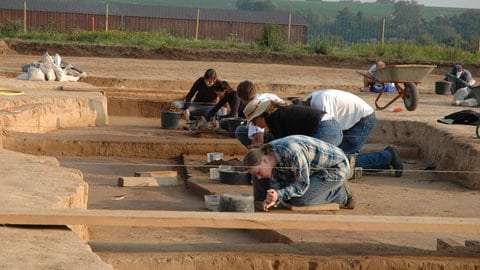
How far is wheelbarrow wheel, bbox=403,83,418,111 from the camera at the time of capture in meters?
18.7

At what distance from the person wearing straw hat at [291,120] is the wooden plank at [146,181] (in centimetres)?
225

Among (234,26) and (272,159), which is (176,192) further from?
(234,26)

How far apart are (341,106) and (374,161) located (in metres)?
1.54

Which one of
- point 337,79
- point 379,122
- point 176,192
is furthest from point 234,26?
point 176,192

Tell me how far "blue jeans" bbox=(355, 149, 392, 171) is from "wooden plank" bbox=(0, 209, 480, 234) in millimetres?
4771

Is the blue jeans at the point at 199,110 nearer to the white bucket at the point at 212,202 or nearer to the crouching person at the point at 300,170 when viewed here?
the white bucket at the point at 212,202

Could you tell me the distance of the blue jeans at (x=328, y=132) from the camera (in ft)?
36.7

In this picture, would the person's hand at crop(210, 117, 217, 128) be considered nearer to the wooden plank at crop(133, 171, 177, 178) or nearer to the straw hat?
the wooden plank at crop(133, 171, 177, 178)

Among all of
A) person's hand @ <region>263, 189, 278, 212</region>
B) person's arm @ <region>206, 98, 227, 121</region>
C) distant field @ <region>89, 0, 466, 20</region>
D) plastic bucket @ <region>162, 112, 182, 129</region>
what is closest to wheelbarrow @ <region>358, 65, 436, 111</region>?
person's arm @ <region>206, 98, 227, 121</region>

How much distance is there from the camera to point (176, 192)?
1255 cm

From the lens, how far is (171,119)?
17.9m

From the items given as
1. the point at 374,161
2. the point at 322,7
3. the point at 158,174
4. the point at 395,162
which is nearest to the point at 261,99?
the point at 158,174

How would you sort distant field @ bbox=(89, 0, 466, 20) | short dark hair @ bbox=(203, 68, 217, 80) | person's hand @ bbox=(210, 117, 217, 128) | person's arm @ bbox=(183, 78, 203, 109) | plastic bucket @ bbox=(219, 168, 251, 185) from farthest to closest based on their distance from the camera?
distant field @ bbox=(89, 0, 466, 20), person's arm @ bbox=(183, 78, 203, 109), person's hand @ bbox=(210, 117, 217, 128), short dark hair @ bbox=(203, 68, 217, 80), plastic bucket @ bbox=(219, 168, 251, 185)

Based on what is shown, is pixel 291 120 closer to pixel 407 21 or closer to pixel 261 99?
pixel 261 99
